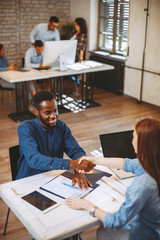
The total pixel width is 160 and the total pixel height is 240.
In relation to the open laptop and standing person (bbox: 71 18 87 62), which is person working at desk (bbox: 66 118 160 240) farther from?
standing person (bbox: 71 18 87 62)

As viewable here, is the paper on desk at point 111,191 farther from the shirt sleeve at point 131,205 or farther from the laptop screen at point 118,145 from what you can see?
the laptop screen at point 118,145

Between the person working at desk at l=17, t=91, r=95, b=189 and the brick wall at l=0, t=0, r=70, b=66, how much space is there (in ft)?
18.4

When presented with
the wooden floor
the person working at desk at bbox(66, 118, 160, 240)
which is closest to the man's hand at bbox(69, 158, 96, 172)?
the person working at desk at bbox(66, 118, 160, 240)

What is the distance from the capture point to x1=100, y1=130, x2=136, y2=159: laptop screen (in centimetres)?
249

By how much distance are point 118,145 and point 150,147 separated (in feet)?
2.89

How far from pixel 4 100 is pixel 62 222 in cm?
525

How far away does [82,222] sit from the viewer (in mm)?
1737

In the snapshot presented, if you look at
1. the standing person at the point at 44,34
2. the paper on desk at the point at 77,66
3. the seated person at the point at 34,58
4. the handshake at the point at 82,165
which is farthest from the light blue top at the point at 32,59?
the handshake at the point at 82,165

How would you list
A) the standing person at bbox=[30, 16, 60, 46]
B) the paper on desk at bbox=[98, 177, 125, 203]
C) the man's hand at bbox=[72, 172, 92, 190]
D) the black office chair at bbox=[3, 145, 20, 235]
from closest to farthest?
the paper on desk at bbox=[98, 177, 125, 203] → the man's hand at bbox=[72, 172, 92, 190] → the black office chair at bbox=[3, 145, 20, 235] → the standing person at bbox=[30, 16, 60, 46]

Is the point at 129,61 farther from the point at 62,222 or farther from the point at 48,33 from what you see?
the point at 62,222

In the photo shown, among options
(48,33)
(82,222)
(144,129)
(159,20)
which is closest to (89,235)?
(82,222)

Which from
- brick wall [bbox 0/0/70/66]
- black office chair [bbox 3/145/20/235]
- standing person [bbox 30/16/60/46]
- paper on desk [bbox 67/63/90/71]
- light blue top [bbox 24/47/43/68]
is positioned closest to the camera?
black office chair [bbox 3/145/20/235]

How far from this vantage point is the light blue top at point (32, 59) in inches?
233

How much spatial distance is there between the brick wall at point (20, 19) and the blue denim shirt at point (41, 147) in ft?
18.5
